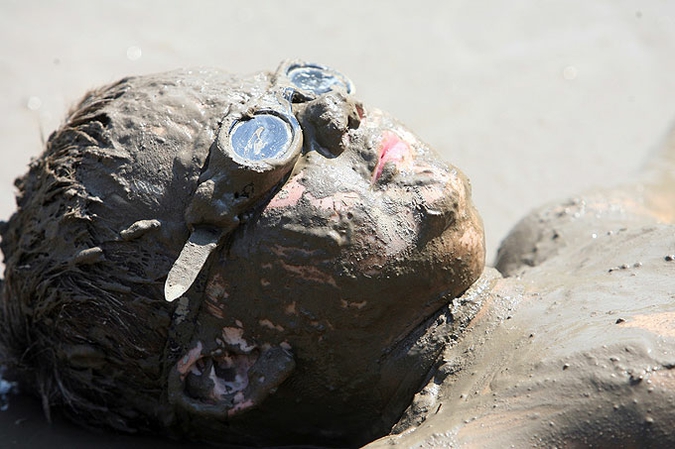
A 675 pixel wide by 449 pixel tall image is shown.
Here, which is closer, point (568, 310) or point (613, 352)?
point (613, 352)

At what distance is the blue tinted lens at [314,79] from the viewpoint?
10.0 ft

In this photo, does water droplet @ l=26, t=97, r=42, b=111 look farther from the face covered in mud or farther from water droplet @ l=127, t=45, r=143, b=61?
the face covered in mud

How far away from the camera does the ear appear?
111 inches

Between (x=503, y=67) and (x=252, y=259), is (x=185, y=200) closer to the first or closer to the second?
(x=252, y=259)

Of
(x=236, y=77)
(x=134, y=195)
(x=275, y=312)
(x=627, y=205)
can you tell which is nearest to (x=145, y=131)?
(x=134, y=195)

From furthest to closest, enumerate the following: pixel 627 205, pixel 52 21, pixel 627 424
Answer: pixel 52 21 < pixel 627 205 < pixel 627 424

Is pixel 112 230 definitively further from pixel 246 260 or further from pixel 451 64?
pixel 451 64

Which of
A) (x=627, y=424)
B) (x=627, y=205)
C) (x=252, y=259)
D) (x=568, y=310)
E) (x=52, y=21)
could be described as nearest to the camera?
A: (x=627, y=424)

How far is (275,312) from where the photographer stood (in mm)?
2750

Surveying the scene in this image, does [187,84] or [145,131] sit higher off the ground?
[187,84]

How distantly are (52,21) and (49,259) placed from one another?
3456mm

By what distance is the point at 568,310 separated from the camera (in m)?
2.88

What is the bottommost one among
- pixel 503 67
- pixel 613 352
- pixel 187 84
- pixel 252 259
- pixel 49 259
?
pixel 49 259

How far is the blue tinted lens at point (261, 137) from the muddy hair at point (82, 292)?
1.41 feet
